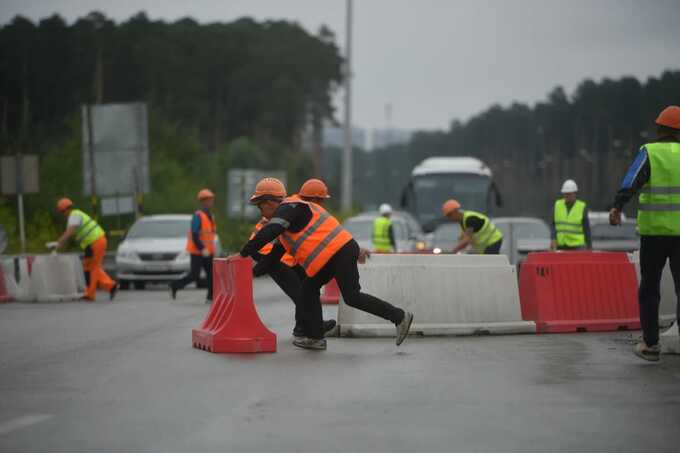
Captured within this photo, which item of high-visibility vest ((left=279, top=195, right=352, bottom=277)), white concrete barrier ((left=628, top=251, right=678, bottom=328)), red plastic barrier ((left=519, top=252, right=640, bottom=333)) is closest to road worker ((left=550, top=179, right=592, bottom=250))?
white concrete barrier ((left=628, top=251, right=678, bottom=328))

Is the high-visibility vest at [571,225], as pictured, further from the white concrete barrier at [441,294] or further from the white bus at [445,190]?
the white bus at [445,190]

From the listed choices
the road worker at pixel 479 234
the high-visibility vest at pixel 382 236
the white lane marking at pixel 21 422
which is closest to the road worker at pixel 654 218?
the white lane marking at pixel 21 422

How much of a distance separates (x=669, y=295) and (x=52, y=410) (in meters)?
8.59

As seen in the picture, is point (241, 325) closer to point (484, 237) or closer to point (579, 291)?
point (579, 291)

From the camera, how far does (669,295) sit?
15.1 meters

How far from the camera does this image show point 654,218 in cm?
1084

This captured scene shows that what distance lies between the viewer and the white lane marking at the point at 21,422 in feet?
24.6

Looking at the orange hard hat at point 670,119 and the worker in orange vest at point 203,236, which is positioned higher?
the orange hard hat at point 670,119

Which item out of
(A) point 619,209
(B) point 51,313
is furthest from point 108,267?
(A) point 619,209

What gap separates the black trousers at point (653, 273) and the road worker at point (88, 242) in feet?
42.6

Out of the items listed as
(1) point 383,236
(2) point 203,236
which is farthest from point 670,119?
(1) point 383,236

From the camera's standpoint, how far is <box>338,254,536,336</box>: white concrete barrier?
14016 mm

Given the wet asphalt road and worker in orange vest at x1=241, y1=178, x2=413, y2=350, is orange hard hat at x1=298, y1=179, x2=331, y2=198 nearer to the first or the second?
worker in orange vest at x1=241, y1=178, x2=413, y2=350

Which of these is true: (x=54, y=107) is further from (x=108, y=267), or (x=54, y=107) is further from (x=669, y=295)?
(x=669, y=295)
